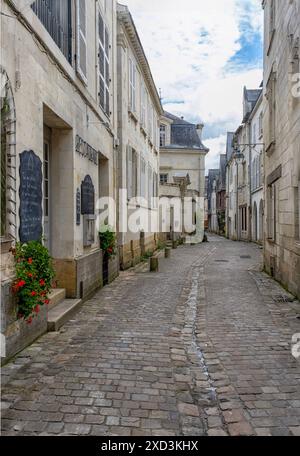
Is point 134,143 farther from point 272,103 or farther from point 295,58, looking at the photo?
point 295,58

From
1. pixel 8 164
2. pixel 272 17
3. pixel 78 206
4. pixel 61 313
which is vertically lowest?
pixel 61 313

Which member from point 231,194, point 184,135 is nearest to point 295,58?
point 184,135

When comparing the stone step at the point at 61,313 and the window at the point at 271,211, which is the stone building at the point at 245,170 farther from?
the stone step at the point at 61,313

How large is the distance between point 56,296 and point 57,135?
9.66 feet

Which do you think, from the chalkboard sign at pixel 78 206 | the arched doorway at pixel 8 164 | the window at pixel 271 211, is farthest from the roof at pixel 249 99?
the arched doorway at pixel 8 164

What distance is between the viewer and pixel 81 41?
788cm

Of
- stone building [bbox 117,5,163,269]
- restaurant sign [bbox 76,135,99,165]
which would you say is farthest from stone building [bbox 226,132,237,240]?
restaurant sign [bbox 76,135,99,165]

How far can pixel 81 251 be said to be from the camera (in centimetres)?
783

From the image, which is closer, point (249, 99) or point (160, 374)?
point (160, 374)

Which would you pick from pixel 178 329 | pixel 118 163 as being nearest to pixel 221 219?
pixel 118 163

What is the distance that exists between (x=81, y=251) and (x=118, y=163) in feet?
18.4

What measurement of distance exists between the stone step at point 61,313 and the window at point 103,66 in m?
5.31

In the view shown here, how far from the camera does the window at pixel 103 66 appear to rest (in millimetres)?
9727
